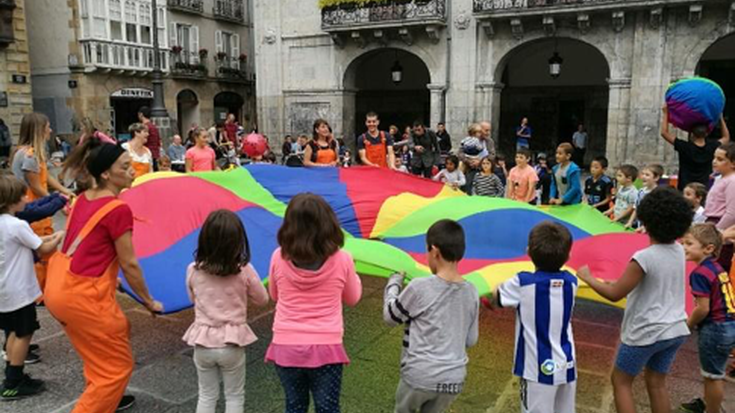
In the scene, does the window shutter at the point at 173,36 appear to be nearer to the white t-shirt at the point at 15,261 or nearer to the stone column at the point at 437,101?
the stone column at the point at 437,101

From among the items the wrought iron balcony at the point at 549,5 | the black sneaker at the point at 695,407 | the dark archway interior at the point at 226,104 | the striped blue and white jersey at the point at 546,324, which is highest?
the wrought iron balcony at the point at 549,5

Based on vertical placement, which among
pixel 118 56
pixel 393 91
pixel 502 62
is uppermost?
pixel 118 56

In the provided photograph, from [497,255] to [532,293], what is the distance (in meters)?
1.78

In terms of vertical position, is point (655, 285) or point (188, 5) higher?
point (188, 5)

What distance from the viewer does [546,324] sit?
2.59m

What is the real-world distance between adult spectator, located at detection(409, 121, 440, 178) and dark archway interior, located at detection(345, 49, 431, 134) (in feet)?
42.5

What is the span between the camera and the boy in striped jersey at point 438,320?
8.29ft

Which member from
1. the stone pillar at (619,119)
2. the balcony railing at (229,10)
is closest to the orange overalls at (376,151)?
the stone pillar at (619,119)

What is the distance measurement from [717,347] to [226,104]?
89.3 ft

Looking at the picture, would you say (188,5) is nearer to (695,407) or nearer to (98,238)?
(98,238)

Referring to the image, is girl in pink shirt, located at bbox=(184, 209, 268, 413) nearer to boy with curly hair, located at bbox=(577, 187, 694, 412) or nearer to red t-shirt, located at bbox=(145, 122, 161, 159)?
boy with curly hair, located at bbox=(577, 187, 694, 412)

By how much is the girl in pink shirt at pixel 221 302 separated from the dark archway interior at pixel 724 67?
708 inches

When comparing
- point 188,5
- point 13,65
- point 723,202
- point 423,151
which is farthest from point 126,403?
point 188,5

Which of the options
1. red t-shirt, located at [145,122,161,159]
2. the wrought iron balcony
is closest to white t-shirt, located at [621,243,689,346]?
red t-shirt, located at [145,122,161,159]
